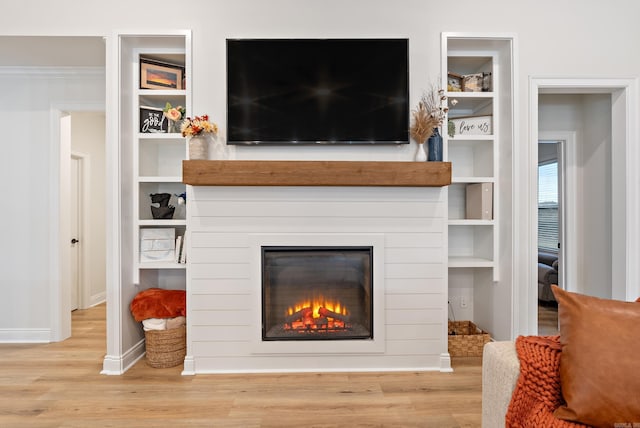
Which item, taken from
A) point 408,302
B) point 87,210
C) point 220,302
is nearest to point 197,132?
point 220,302

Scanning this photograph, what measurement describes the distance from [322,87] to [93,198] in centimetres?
375

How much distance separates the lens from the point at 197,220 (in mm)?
2658

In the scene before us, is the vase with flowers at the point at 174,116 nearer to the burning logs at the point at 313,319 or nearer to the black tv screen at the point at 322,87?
the black tv screen at the point at 322,87

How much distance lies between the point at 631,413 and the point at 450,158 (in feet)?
7.74

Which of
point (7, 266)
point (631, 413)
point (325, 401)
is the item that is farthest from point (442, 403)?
point (7, 266)

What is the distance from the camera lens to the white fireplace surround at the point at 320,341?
266 cm

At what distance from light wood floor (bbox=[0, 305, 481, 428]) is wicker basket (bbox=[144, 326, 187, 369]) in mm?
73

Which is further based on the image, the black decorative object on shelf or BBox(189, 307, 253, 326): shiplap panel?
the black decorative object on shelf

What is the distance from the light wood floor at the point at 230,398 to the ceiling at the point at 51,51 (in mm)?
2435

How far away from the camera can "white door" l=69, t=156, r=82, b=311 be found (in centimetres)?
454

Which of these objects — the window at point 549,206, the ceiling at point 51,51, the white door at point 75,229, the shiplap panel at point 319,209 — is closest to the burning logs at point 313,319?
the shiplap panel at point 319,209

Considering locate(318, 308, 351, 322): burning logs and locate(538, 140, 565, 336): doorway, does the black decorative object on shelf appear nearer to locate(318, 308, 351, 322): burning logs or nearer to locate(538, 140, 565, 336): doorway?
locate(318, 308, 351, 322): burning logs

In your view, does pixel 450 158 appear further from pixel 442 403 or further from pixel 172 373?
pixel 172 373

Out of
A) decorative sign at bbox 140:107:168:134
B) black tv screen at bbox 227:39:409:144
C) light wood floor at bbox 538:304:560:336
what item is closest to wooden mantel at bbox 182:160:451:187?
black tv screen at bbox 227:39:409:144
